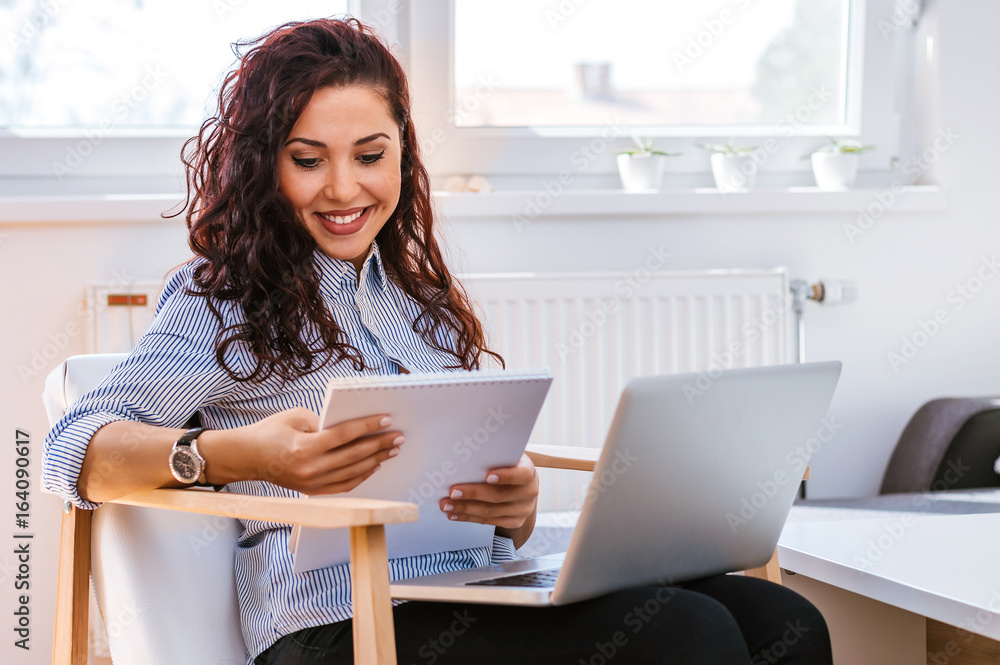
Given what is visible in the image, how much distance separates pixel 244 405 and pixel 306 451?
0.89ft

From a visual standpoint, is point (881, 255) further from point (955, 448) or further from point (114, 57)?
point (114, 57)

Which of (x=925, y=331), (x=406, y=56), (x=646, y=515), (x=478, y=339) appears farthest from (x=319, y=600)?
(x=925, y=331)

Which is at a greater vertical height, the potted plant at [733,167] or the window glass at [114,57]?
the window glass at [114,57]

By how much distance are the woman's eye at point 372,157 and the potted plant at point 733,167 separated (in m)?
1.20

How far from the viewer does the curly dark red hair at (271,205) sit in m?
1.10

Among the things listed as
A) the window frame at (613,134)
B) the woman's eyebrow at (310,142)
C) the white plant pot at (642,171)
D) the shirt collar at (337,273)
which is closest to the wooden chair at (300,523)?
the shirt collar at (337,273)

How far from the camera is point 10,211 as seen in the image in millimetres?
1884

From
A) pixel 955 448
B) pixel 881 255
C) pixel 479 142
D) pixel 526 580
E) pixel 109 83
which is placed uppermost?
pixel 109 83

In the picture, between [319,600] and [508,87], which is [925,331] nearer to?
[508,87]

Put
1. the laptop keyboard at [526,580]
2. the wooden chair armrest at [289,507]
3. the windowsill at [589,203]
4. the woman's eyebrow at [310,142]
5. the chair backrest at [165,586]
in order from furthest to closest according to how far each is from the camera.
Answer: the windowsill at [589,203]
the woman's eyebrow at [310,142]
the chair backrest at [165,586]
the laptop keyboard at [526,580]
the wooden chair armrest at [289,507]

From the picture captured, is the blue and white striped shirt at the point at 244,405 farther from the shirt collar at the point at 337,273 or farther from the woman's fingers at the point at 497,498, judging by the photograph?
the woman's fingers at the point at 497,498

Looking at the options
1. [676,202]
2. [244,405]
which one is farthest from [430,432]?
[676,202]

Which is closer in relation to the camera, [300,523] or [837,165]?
[300,523]

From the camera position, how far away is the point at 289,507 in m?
0.86
